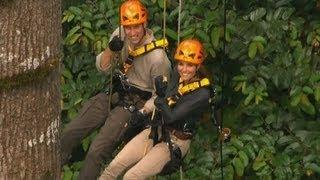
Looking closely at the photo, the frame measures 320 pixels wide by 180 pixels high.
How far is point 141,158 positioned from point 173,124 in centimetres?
38

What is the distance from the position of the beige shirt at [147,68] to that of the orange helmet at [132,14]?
184mm

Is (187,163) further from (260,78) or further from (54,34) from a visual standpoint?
(54,34)

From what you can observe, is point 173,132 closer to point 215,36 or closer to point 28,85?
point 215,36

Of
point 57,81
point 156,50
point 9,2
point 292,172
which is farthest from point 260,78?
point 9,2

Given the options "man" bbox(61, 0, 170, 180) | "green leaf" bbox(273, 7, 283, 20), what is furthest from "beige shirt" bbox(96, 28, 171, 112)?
"green leaf" bbox(273, 7, 283, 20)

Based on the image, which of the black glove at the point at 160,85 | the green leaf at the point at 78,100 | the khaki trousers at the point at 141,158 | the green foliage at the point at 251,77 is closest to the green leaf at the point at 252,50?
the green foliage at the point at 251,77

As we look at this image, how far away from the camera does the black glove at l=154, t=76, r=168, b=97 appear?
469cm

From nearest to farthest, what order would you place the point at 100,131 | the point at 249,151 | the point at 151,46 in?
the point at 151,46, the point at 100,131, the point at 249,151

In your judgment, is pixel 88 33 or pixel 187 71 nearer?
pixel 187 71

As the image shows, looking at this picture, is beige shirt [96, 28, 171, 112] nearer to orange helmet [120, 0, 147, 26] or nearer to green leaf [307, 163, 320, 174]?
orange helmet [120, 0, 147, 26]

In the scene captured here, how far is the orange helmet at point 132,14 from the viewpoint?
5.05m

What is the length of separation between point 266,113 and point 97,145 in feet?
6.62

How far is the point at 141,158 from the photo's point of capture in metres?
5.09

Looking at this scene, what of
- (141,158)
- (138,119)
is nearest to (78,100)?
(138,119)
